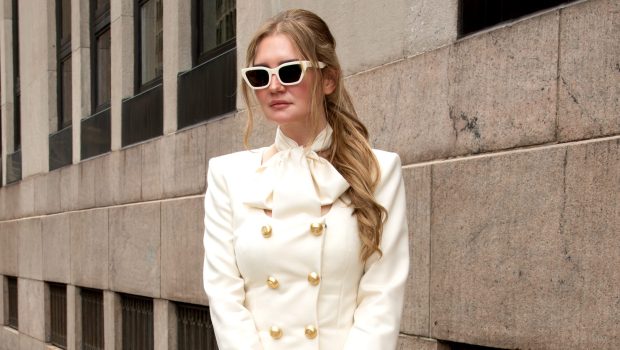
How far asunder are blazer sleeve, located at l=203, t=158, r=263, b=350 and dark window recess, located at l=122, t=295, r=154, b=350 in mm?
6694

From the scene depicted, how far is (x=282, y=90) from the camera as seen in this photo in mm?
3113

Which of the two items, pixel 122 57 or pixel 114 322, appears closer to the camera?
pixel 114 322

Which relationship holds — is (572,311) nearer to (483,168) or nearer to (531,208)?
(531,208)

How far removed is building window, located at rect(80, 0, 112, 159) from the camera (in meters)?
11.7

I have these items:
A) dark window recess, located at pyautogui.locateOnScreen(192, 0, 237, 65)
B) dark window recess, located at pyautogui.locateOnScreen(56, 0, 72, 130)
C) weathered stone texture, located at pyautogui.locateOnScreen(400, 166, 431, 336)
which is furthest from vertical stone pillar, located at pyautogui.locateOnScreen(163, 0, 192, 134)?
dark window recess, located at pyautogui.locateOnScreen(56, 0, 72, 130)

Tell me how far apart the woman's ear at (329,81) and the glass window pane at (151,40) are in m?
7.16

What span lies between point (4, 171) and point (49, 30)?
4.22 metres

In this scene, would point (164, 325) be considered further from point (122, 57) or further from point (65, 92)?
point (65, 92)

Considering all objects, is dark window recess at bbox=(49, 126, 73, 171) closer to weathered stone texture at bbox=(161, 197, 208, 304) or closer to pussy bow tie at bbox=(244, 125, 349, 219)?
weathered stone texture at bbox=(161, 197, 208, 304)

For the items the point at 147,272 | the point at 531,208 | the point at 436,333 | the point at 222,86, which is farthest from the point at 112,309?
the point at 531,208

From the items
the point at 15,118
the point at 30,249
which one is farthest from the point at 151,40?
the point at 15,118

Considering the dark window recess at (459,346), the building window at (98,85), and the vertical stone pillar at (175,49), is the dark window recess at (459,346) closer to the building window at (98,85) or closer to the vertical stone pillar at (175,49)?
the vertical stone pillar at (175,49)

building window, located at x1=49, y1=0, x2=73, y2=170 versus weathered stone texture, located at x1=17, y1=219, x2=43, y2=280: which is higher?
building window, located at x1=49, y1=0, x2=73, y2=170

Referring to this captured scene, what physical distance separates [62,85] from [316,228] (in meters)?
11.9
